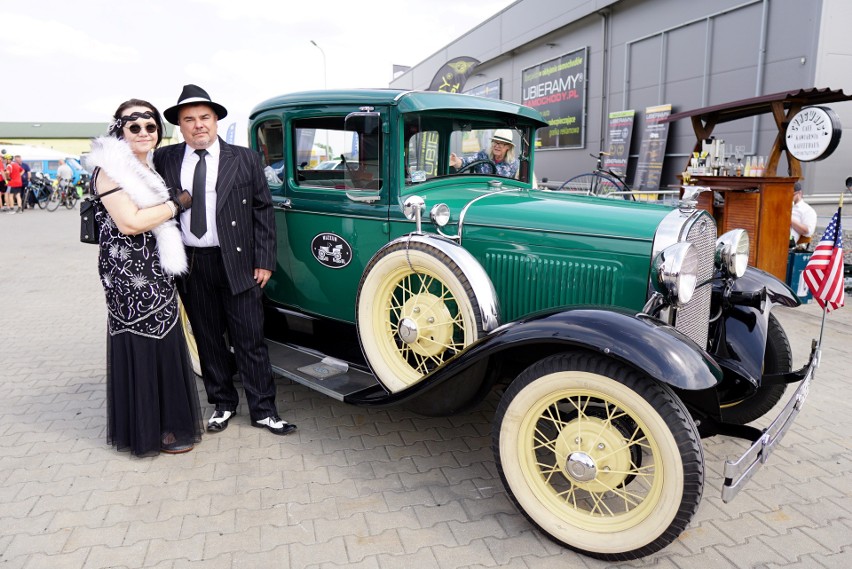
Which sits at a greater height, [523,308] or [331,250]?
[331,250]

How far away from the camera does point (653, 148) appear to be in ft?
37.2

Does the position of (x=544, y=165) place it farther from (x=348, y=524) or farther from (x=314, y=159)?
(x=348, y=524)

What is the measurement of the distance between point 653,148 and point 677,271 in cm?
1001

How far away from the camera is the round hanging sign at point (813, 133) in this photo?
5531 millimetres

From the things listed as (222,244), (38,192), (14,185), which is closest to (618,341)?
(222,244)

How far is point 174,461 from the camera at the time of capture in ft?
9.89

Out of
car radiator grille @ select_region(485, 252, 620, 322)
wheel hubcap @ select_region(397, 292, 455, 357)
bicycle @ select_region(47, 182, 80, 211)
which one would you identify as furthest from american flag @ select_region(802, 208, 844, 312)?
bicycle @ select_region(47, 182, 80, 211)

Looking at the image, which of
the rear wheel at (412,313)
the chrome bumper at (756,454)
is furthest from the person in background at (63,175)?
the chrome bumper at (756,454)

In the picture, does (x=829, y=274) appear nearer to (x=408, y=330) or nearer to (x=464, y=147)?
(x=464, y=147)

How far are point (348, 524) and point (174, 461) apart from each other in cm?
113

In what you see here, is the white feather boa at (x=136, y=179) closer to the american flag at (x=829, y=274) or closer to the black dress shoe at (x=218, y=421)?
the black dress shoe at (x=218, y=421)

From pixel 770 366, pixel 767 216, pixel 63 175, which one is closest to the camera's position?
pixel 770 366

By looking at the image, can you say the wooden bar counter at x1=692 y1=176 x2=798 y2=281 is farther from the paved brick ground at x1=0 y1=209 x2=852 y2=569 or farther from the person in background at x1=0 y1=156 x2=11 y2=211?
the person in background at x1=0 y1=156 x2=11 y2=211

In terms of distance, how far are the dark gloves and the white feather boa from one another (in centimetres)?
5
